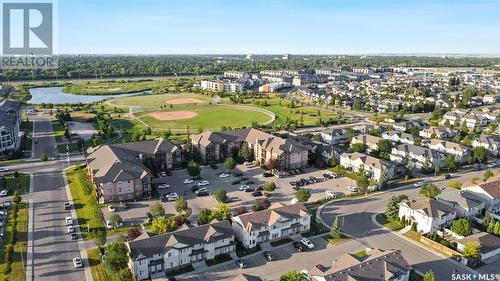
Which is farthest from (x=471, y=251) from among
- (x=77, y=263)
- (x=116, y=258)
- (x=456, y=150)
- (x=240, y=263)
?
(x=77, y=263)

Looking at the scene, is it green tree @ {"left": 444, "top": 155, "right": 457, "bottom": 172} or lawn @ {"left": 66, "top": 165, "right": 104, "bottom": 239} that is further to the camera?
green tree @ {"left": 444, "top": 155, "right": 457, "bottom": 172}

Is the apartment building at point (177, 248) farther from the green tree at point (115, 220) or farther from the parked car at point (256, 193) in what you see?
the parked car at point (256, 193)

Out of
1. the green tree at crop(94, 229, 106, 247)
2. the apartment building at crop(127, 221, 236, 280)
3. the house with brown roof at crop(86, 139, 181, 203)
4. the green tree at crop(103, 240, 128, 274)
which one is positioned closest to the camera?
the green tree at crop(103, 240, 128, 274)

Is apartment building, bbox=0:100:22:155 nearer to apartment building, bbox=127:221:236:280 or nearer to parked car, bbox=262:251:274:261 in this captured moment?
apartment building, bbox=127:221:236:280

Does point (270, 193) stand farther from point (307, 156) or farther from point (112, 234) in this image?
point (112, 234)

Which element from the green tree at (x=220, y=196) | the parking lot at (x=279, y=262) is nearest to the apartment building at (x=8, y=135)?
the green tree at (x=220, y=196)

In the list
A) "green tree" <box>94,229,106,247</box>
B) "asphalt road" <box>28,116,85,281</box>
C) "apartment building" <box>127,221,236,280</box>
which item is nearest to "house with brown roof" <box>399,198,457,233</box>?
"apartment building" <box>127,221,236,280</box>
